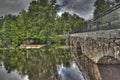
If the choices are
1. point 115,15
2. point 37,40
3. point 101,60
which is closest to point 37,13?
point 37,40

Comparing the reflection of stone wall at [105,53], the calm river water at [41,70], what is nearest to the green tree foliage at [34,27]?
the calm river water at [41,70]

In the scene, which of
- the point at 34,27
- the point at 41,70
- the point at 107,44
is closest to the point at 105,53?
the point at 107,44

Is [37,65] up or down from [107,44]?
down

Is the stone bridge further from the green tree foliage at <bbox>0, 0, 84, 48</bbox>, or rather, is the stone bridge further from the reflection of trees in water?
the green tree foliage at <bbox>0, 0, 84, 48</bbox>

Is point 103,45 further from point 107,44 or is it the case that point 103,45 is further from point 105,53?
point 107,44

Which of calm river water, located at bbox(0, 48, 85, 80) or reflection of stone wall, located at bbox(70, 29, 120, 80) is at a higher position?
reflection of stone wall, located at bbox(70, 29, 120, 80)

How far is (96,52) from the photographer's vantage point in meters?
17.2

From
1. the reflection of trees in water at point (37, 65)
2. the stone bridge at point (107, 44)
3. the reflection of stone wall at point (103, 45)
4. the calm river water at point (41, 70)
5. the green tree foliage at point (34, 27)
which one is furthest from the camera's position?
the green tree foliage at point (34, 27)

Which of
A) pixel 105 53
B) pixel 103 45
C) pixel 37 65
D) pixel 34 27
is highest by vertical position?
pixel 34 27

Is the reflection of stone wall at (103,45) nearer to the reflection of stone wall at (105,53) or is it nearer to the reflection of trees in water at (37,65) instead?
the reflection of stone wall at (105,53)

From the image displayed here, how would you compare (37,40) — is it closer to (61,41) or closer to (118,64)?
(61,41)

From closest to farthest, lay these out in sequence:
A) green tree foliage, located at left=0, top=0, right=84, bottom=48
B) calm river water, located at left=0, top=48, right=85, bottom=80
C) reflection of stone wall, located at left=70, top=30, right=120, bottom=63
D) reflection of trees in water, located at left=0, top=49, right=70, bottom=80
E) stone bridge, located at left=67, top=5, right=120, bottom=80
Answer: reflection of stone wall, located at left=70, top=30, right=120, bottom=63
stone bridge, located at left=67, top=5, right=120, bottom=80
calm river water, located at left=0, top=48, right=85, bottom=80
reflection of trees in water, located at left=0, top=49, right=70, bottom=80
green tree foliage, located at left=0, top=0, right=84, bottom=48

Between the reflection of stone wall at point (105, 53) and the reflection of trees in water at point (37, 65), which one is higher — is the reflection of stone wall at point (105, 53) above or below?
above

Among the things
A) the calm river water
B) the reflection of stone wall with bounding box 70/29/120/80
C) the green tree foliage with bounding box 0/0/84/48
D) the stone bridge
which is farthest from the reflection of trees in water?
the green tree foliage with bounding box 0/0/84/48
